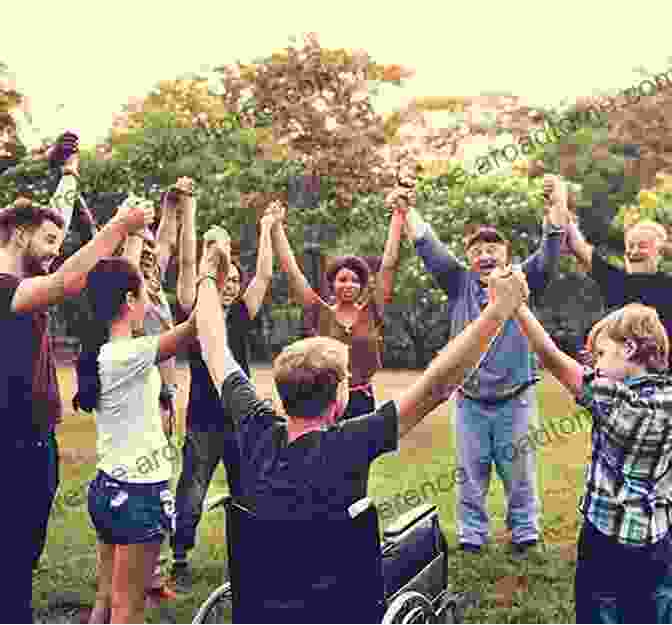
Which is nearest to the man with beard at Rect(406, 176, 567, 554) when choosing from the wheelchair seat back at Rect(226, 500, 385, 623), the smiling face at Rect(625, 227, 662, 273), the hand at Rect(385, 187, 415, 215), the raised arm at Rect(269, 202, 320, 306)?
the hand at Rect(385, 187, 415, 215)

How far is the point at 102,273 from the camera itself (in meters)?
3.10

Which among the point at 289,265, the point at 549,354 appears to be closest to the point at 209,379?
the point at 289,265

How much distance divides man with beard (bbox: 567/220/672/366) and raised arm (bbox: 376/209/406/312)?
0.94 meters

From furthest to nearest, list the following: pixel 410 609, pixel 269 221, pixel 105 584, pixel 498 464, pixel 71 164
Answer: pixel 498 464 → pixel 269 221 → pixel 71 164 → pixel 105 584 → pixel 410 609

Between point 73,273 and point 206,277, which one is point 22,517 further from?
point 206,277

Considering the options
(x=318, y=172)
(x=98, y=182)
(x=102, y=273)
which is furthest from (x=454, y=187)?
(x=102, y=273)

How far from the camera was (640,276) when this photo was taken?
166 inches

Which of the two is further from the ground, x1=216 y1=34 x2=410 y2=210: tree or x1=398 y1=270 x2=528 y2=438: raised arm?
x1=216 y1=34 x2=410 y2=210: tree

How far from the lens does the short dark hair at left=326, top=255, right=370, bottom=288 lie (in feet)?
15.5

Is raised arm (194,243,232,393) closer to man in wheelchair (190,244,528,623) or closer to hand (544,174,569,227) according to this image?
man in wheelchair (190,244,528,623)

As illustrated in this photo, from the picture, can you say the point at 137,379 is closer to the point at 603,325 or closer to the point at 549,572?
the point at 603,325

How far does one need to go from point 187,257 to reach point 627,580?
2289 mm

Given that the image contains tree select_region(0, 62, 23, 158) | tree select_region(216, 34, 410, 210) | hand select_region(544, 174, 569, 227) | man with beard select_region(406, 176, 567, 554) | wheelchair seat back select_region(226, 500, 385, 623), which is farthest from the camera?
tree select_region(216, 34, 410, 210)

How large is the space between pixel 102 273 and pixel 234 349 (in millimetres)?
1321
